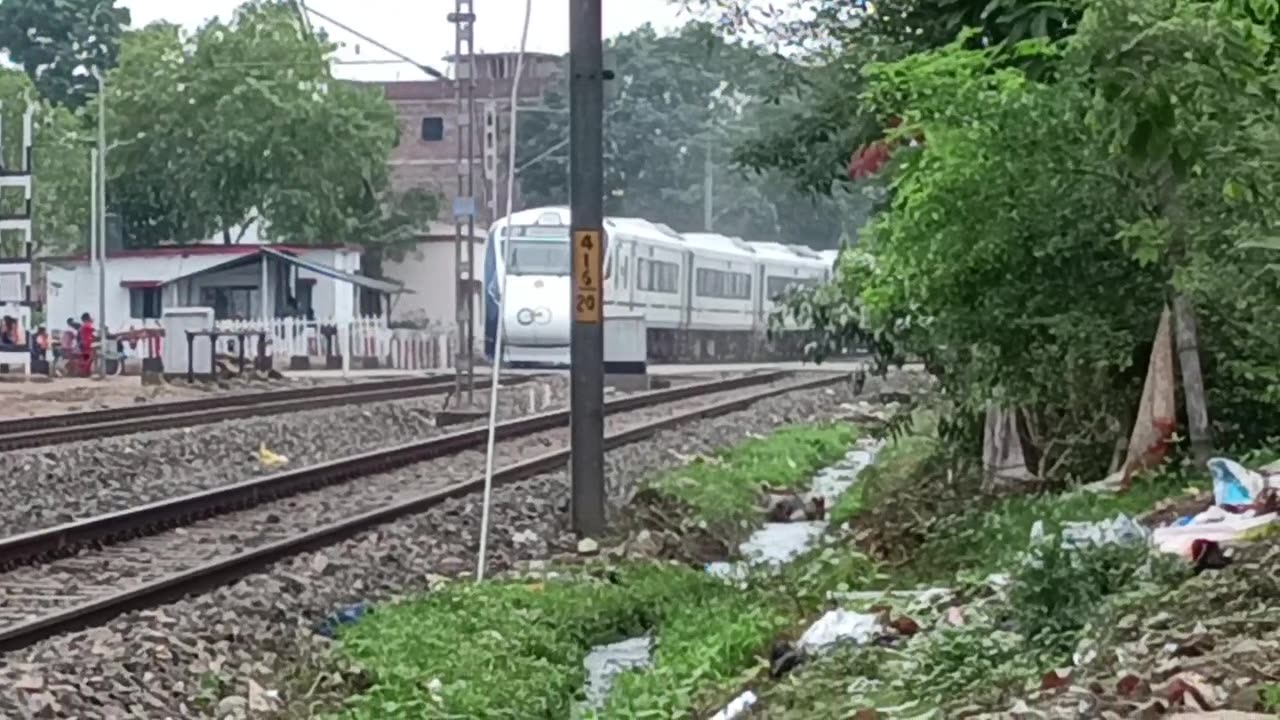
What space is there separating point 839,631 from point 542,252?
102 ft

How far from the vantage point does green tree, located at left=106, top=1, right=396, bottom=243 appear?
193 feet

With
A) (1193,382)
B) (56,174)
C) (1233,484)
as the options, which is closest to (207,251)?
(56,174)

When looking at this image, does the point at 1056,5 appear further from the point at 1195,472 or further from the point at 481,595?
the point at 481,595

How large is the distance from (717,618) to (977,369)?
2853 mm

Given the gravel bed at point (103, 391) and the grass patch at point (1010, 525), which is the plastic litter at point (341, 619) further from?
the gravel bed at point (103, 391)

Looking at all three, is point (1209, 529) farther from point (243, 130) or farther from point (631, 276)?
point (243, 130)

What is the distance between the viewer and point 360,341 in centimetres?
4916

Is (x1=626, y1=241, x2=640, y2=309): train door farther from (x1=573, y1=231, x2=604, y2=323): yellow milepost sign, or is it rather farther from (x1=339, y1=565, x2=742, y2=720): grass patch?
(x1=339, y1=565, x2=742, y2=720): grass patch

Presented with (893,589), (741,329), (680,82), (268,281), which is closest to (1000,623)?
(893,589)

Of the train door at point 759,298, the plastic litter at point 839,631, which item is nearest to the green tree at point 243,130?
the train door at point 759,298

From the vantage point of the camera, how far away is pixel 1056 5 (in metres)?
10.5

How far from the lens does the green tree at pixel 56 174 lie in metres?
61.2

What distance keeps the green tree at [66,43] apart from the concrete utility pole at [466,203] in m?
42.6

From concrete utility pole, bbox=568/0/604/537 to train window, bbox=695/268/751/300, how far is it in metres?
37.8
